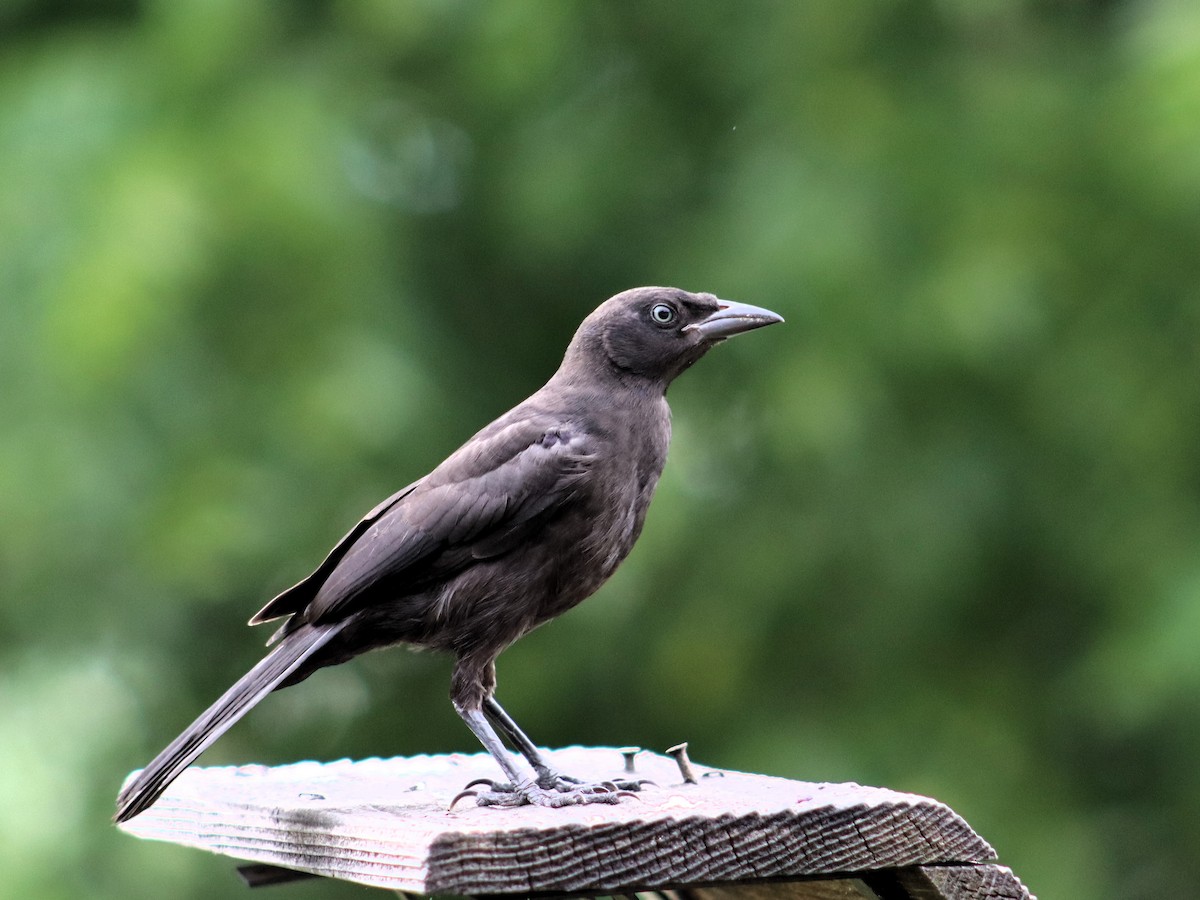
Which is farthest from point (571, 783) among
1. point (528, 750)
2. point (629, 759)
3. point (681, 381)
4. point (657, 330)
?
point (681, 381)

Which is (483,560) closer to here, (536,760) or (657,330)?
(536,760)

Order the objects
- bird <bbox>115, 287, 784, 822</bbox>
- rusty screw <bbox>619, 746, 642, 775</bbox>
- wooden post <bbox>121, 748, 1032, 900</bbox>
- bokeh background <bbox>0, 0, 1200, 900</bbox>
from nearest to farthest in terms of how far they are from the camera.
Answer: wooden post <bbox>121, 748, 1032, 900</bbox> < bird <bbox>115, 287, 784, 822</bbox> < rusty screw <bbox>619, 746, 642, 775</bbox> < bokeh background <bbox>0, 0, 1200, 900</bbox>

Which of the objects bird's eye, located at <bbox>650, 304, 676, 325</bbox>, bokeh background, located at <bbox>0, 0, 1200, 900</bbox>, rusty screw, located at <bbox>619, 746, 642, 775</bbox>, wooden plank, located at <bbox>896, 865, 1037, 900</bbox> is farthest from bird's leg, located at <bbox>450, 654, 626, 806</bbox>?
bokeh background, located at <bbox>0, 0, 1200, 900</bbox>

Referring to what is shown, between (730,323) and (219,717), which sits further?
(730,323)

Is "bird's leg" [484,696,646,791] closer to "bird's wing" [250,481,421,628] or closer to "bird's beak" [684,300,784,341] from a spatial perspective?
"bird's wing" [250,481,421,628]

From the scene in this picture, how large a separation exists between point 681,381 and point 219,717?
3521mm

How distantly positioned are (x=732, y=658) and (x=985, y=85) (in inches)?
96.3

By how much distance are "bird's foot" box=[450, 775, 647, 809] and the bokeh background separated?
2.30m

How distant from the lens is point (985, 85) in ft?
20.6

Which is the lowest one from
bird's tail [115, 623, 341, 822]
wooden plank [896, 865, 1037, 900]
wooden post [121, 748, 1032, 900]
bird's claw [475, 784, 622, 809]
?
wooden plank [896, 865, 1037, 900]

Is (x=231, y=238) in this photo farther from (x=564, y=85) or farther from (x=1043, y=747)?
(x=1043, y=747)

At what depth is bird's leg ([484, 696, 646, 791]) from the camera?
10.8 feet

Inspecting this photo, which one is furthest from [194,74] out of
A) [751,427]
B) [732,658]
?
[732,658]

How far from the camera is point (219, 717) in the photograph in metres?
3.21
